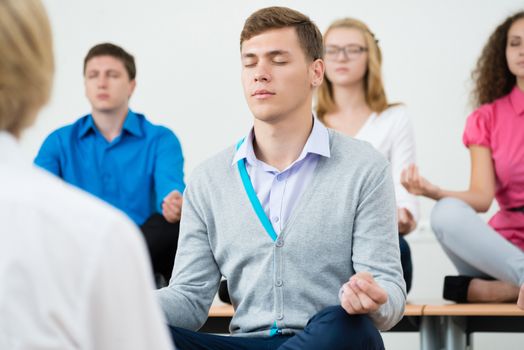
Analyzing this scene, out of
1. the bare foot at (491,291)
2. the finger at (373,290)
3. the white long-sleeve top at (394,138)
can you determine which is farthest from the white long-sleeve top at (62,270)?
the white long-sleeve top at (394,138)

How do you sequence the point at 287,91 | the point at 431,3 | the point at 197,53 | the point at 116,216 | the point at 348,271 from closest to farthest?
the point at 116,216
the point at 348,271
the point at 287,91
the point at 431,3
the point at 197,53

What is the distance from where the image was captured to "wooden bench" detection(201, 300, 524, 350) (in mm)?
2467

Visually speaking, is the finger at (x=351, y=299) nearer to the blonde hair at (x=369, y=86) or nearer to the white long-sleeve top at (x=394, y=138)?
the white long-sleeve top at (x=394, y=138)

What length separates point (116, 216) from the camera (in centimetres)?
69

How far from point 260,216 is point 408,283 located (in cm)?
99

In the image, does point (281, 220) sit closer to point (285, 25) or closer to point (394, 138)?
point (285, 25)

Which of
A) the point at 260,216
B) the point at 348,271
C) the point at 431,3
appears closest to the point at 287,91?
the point at 260,216

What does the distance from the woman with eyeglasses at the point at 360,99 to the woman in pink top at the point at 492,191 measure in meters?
0.23

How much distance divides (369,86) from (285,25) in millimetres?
1082

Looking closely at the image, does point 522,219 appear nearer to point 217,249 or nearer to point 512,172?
point 512,172

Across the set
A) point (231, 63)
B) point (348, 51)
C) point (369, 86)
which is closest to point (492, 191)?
point (369, 86)

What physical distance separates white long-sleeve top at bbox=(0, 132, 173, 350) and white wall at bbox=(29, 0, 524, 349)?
10.1ft

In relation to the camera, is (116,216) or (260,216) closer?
(116,216)

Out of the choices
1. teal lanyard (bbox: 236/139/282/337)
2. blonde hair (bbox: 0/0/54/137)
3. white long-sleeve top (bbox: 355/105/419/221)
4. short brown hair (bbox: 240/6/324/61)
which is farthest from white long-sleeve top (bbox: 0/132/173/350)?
white long-sleeve top (bbox: 355/105/419/221)
